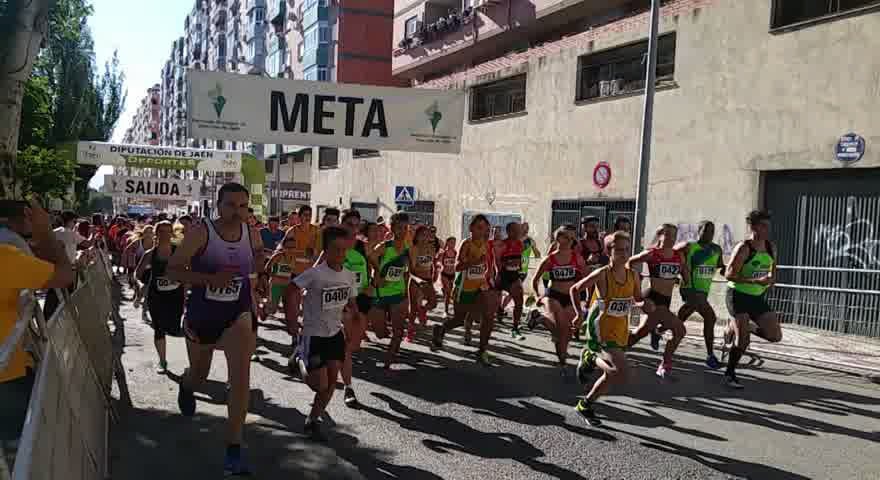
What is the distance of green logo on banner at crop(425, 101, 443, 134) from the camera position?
44.5 feet

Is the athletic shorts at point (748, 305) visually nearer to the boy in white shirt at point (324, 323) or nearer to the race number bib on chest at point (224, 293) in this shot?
the boy in white shirt at point (324, 323)

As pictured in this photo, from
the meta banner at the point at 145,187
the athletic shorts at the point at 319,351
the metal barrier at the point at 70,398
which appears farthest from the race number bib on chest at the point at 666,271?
the meta banner at the point at 145,187

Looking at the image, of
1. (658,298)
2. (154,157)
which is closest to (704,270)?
(658,298)

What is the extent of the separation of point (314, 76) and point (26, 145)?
1088 inches

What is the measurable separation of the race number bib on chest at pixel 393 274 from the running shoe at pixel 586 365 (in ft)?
7.46

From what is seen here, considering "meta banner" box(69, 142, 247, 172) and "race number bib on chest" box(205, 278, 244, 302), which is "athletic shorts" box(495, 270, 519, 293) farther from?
"meta banner" box(69, 142, 247, 172)

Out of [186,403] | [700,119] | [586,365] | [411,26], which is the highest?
[411,26]

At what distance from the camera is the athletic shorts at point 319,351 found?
5516mm

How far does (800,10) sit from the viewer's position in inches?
527

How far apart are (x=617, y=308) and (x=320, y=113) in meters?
8.33

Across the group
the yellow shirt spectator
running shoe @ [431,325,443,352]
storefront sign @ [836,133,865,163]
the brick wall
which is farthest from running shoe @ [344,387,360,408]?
the brick wall

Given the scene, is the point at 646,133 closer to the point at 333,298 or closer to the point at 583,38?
→ the point at 583,38

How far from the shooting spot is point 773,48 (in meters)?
13.3

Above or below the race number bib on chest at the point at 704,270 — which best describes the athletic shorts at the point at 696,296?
below
